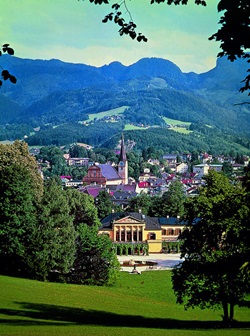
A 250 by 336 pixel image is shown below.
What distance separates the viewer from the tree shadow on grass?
672 inches

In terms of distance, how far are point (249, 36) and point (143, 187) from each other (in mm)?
116055

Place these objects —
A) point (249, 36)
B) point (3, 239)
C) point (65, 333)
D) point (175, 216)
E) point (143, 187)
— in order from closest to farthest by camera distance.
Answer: point (249, 36)
point (65, 333)
point (3, 239)
point (175, 216)
point (143, 187)

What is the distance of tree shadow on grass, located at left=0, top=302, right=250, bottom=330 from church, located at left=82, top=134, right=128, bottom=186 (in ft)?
317

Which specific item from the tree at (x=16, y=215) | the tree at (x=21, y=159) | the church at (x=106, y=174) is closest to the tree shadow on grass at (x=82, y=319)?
the tree at (x=16, y=215)

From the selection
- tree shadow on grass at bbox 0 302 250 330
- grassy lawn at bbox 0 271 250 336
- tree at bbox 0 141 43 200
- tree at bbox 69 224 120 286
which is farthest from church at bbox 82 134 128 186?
tree shadow on grass at bbox 0 302 250 330

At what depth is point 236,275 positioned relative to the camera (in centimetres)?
1830

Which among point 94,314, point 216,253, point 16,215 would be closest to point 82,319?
point 94,314

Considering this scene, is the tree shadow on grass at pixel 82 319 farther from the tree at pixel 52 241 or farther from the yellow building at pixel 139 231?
the yellow building at pixel 139 231

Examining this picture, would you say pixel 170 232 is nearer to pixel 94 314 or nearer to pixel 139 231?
pixel 139 231

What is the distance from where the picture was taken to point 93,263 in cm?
3266

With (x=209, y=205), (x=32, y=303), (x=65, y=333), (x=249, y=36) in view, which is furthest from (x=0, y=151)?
(x=249, y=36)

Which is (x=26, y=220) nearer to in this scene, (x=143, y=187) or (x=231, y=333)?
(x=231, y=333)

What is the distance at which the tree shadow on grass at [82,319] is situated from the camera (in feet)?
56.0

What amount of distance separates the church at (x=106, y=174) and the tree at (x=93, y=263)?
83.1m
